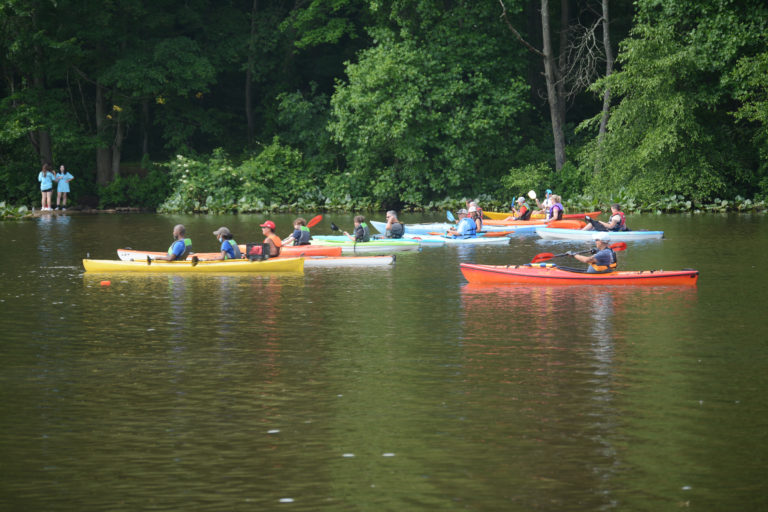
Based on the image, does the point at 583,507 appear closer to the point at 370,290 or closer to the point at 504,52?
the point at 370,290

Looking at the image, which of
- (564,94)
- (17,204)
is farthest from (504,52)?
(17,204)

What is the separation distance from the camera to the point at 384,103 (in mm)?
45312

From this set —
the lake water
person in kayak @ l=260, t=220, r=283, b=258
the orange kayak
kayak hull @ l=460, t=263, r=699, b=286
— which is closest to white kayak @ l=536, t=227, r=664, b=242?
the orange kayak

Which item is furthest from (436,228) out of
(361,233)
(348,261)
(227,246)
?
(227,246)

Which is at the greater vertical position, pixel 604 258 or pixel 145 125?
pixel 145 125

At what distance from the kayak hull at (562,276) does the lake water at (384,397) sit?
0.38 metres

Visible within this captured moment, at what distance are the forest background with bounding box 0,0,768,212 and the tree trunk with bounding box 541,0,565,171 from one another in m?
0.10

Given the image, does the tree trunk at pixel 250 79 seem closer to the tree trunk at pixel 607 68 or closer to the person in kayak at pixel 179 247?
the tree trunk at pixel 607 68

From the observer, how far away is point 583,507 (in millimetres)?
7551

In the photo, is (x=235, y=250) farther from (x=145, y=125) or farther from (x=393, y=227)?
(x=145, y=125)

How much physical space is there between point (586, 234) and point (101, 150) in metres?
26.6

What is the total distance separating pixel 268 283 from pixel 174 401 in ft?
33.3

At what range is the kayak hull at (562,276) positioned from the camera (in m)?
19.2

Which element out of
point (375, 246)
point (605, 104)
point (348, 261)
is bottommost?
point (348, 261)
